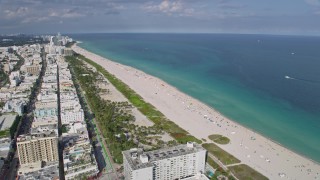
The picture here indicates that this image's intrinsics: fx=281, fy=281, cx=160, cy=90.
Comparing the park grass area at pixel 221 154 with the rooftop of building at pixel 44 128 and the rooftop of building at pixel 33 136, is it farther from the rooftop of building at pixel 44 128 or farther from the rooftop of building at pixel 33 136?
the rooftop of building at pixel 44 128

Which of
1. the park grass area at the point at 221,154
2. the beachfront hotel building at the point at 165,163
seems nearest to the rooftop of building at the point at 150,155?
the beachfront hotel building at the point at 165,163

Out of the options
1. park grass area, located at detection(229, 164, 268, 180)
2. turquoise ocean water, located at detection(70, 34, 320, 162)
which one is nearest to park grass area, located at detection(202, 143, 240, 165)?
park grass area, located at detection(229, 164, 268, 180)

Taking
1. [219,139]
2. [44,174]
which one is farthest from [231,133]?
[44,174]

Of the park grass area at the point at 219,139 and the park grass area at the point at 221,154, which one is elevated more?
the park grass area at the point at 219,139

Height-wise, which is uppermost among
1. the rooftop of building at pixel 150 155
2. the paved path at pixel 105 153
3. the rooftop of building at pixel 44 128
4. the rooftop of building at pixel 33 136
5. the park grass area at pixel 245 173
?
the rooftop of building at pixel 33 136

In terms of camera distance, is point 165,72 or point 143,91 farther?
point 165,72

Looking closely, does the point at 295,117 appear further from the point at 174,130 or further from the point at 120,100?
the point at 120,100

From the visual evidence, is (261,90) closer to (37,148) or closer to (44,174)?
(37,148)

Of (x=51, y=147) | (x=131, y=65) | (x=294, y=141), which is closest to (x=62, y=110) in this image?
(x=51, y=147)
